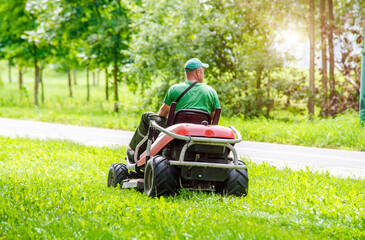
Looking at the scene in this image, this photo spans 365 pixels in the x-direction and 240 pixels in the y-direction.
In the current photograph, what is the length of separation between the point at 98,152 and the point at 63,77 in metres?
67.1

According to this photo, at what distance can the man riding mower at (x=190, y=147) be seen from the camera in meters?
5.92

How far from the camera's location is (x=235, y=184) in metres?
6.18

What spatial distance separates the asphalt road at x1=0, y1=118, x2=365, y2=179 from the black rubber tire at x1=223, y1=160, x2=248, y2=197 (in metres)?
2.41

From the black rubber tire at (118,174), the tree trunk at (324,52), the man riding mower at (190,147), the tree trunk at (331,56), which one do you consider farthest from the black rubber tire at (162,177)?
the tree trunk at (331,56)

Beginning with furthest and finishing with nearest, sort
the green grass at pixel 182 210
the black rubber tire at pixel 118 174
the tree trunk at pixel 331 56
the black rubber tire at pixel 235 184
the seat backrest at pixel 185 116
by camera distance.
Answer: the tree trunk at pixel 331 56
the black rubber tire at pixel 118 174
the seat backrest at pixel 185 116
the black rubber tire at pixel 235 184
the green grass at pixel 182 210

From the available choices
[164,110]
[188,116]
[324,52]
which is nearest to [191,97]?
[188,116]

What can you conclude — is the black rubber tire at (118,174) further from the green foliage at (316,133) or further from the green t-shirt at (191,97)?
the green foliage at (316,133)

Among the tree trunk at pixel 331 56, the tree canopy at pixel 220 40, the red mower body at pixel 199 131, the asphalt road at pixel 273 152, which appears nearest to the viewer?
the red mower body at pixel 199 131

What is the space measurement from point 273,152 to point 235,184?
503 cm

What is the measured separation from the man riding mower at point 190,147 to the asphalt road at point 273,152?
2.57 metres

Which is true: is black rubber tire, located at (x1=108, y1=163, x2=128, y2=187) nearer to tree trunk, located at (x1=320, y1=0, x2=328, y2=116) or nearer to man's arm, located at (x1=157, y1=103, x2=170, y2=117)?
man's arm, located at (x1=157, y1=103, x2=170, y2=117)

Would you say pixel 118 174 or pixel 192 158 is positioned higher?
pixel 192 158

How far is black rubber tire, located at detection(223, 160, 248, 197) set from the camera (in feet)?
20.3

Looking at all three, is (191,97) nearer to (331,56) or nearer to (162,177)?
(162,177)
